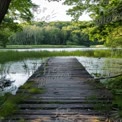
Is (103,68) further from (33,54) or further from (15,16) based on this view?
(33,54)

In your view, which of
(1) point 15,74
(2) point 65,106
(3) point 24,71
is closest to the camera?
(2) point 65,106

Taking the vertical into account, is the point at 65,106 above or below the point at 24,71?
below

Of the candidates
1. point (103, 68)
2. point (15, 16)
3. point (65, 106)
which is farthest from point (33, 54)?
point (65, 106)

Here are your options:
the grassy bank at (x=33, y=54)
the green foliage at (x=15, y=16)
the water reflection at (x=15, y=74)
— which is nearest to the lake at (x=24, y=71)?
the water reflection at (x=15, y=74)

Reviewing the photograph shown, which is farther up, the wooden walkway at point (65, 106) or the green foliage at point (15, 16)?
the green foliage at point (15, 16)

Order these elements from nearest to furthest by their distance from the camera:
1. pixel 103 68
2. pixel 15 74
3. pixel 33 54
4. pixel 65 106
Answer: pixel 65 106, pixel 15 74, pixel 103 68, pixel 33 54

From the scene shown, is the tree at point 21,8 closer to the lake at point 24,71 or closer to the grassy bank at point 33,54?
the lake at point 24,71

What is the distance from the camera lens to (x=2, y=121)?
13.4ft

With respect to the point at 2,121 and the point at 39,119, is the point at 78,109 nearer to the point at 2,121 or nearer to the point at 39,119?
the point at 39,119

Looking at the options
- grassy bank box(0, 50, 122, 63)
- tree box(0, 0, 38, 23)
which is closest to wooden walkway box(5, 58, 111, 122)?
tree box(0, 0, 38, 23)

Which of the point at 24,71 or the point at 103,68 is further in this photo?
→ the point at 103,68

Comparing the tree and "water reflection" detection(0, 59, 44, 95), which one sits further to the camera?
the tree

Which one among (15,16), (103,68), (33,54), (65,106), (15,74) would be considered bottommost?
(65,106)

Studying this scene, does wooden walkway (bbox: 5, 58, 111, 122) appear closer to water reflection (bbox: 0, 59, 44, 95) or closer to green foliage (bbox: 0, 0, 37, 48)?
water reflection (bbox: 0, 59, 44, 95)
